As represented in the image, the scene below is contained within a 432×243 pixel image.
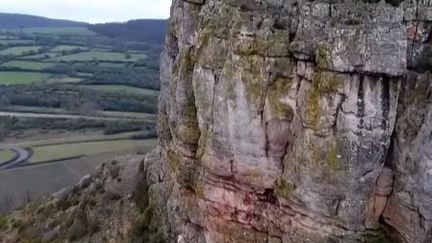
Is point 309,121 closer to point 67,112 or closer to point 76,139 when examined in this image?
point 76,139

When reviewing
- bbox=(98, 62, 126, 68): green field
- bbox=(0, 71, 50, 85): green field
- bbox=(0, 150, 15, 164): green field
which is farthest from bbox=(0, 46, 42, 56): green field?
bbox=(0, 150, 15, 164): green field

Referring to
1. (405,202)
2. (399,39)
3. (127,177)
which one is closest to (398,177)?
(405,202)

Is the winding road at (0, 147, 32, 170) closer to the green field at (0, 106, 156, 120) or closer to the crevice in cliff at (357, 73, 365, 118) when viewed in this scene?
the green field at (0, 106, 156, 120)

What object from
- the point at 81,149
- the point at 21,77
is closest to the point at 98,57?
the point at 21,77

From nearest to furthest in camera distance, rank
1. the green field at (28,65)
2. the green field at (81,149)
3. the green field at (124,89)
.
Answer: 1. the green field at (81,149)
2. the green field at (124,89)
3. the green field at (28,65)

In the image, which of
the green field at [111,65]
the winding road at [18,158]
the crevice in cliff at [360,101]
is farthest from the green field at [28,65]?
the crevice in cliff at [360,101]

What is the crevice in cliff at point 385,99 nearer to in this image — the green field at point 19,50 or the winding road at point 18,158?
the winding road at point 18,158
